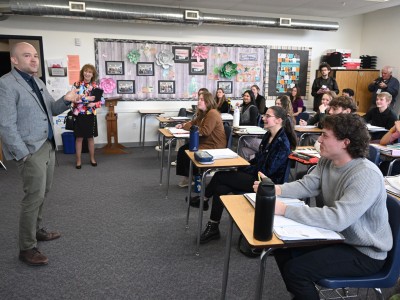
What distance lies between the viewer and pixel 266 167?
8.66 ft

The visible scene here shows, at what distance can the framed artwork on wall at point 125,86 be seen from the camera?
21.6 ft

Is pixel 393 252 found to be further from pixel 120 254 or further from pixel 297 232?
pixel 120 254

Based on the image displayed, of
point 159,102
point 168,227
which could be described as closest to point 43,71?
point 159,102

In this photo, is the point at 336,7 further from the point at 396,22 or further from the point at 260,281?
the point at 260,281

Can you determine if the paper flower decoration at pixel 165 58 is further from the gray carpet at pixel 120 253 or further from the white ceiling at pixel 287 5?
the gray carpet at pixel 120 253

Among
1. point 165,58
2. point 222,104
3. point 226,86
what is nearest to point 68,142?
point 165,58

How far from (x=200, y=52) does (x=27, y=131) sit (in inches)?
201

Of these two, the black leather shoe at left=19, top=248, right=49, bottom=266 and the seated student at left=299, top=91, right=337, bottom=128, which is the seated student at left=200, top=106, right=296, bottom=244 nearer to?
the black leather shoe at left=19, top=248, right=49, bottom=266

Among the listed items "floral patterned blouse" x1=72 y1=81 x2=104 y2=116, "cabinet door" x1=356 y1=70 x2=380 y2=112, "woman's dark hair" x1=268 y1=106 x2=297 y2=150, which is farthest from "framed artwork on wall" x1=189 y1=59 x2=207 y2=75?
"woman's dark hair" x1=268 y1=106 x2=297 y2=150

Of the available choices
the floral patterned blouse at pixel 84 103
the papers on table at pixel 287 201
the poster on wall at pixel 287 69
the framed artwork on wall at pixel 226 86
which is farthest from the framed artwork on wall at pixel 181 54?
the papers on table at pixel 287 201

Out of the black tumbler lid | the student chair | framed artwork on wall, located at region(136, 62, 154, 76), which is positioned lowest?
the student chair

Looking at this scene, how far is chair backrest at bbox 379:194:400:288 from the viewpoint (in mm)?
1471

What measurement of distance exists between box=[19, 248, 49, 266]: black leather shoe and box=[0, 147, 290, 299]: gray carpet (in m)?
0.04

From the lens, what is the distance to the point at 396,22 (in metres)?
6.80
